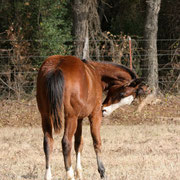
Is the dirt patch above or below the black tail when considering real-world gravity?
below

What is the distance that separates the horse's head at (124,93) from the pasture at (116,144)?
0.98 m

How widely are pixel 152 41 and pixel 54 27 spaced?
367cm

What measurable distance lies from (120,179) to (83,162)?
160cm

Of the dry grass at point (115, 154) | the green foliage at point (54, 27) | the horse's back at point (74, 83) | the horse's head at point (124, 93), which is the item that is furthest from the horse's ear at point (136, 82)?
the green foliage at point (54, 27)

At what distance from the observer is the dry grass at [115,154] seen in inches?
236

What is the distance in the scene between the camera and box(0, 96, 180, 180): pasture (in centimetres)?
612

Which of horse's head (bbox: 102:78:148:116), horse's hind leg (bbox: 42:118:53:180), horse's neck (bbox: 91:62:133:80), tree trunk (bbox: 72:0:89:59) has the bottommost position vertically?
horse's hind leg (bbox: 42:118:53:180)

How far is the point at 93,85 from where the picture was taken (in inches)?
234

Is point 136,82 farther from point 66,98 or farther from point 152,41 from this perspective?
point 152,41

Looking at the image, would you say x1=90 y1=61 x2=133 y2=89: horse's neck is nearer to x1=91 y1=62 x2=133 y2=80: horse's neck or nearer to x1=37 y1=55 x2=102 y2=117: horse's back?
x1=91 y1=62 x2=133 y2=80: horse's neck

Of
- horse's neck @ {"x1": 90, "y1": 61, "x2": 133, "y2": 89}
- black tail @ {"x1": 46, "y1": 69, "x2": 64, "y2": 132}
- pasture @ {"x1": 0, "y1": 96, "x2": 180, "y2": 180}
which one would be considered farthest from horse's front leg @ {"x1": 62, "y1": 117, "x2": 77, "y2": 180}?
horse's neck @ {"x1": 90, "y1": 61, "x2": 133, "y2": 89}

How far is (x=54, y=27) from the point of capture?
1453cm

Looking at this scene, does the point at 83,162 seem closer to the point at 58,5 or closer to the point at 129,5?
the point at 58,5

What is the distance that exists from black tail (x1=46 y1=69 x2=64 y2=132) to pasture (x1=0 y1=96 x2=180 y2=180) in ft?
3.39
